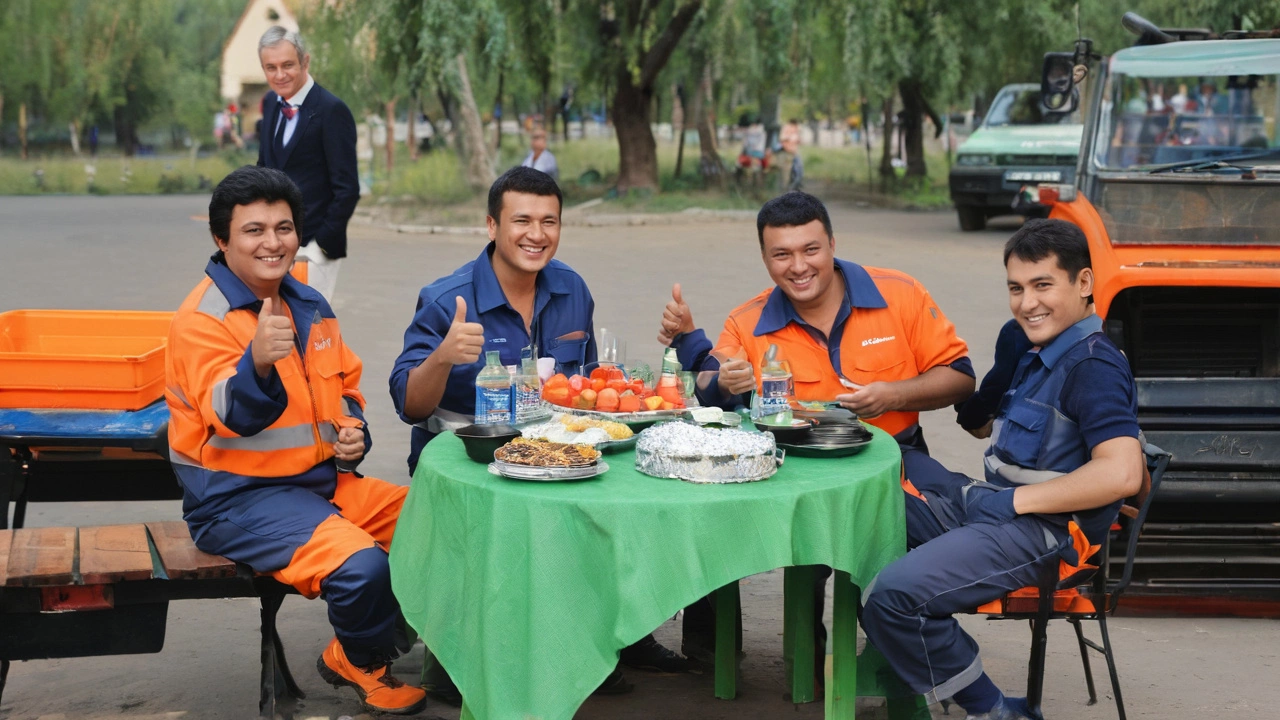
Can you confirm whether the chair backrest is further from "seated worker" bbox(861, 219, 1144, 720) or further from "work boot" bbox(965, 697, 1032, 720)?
"work boot" bbox(965, 697, 1032, 720)

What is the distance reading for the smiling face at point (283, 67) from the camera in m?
7.21

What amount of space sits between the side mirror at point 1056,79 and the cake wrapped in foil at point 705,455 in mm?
5257

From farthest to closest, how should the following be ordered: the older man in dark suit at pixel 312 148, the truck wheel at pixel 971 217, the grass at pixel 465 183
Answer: the grass at pixel 465 183 → the truck wheel at pixel 971 217 → the older man in dark suit at pixel 312 148

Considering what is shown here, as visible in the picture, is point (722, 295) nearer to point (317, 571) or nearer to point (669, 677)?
point (669, 677)

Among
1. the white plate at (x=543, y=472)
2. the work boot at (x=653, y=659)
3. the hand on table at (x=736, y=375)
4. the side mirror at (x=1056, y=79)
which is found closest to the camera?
the white plate at (x=543, y=472)

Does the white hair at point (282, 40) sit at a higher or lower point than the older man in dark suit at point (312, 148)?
higher

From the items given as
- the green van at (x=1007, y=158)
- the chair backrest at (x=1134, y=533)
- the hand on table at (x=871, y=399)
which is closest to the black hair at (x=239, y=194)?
the hand on table at (x=871, y=399)

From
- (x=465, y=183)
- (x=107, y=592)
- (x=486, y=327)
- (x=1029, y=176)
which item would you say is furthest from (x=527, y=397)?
(x=465, y=183)

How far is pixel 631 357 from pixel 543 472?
22.8ft

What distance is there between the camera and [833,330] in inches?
186

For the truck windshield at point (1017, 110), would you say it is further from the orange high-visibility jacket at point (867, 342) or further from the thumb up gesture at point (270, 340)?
the thumb up gesture at point (270, 340)

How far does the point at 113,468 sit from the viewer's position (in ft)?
17.2

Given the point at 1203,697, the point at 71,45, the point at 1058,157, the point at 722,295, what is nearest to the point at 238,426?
the point at 1203,697

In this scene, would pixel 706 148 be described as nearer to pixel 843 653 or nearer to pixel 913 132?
pixel 913 132
